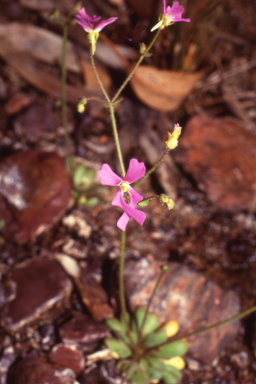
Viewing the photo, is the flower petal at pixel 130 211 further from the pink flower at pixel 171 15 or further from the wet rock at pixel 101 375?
the wet rock at pixel 101 375

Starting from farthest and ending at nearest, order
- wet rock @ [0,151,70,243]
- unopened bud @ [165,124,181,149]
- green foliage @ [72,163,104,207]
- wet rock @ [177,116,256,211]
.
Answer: wet rock @ [177,116,256,211], green foliage @ [72,163,104,207], wet rock @ [0,151,70,243], unopened bud @ [165,124,181,149]

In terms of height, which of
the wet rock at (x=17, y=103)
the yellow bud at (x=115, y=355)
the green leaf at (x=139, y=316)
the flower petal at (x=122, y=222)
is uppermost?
the wet rock at (x=17, y=103)

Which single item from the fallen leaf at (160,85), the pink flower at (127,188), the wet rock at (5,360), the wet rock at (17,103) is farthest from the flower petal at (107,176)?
the wet rock at (17,103)

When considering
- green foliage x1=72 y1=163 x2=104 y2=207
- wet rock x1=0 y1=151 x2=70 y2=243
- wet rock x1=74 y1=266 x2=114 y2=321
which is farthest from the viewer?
green foliage x1=72 y1=163 x2=104 y2=207

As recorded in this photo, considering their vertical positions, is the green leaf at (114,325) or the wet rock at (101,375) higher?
the green leaf at (114,325)

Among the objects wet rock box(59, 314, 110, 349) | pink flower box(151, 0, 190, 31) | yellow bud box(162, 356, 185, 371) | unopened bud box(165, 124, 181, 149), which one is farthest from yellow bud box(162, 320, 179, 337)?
pink flower box(151, 0, 190, 31)

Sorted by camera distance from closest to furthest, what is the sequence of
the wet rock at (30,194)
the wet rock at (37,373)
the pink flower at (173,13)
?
the pink flower at (173,13), the wet rock at (37,373), the wet rock at (30,194)

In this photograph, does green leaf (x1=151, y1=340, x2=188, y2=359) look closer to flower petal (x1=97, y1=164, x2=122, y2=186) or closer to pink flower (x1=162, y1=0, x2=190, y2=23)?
flower petal (x1=97, y1=164, x2=122, y2=186)
